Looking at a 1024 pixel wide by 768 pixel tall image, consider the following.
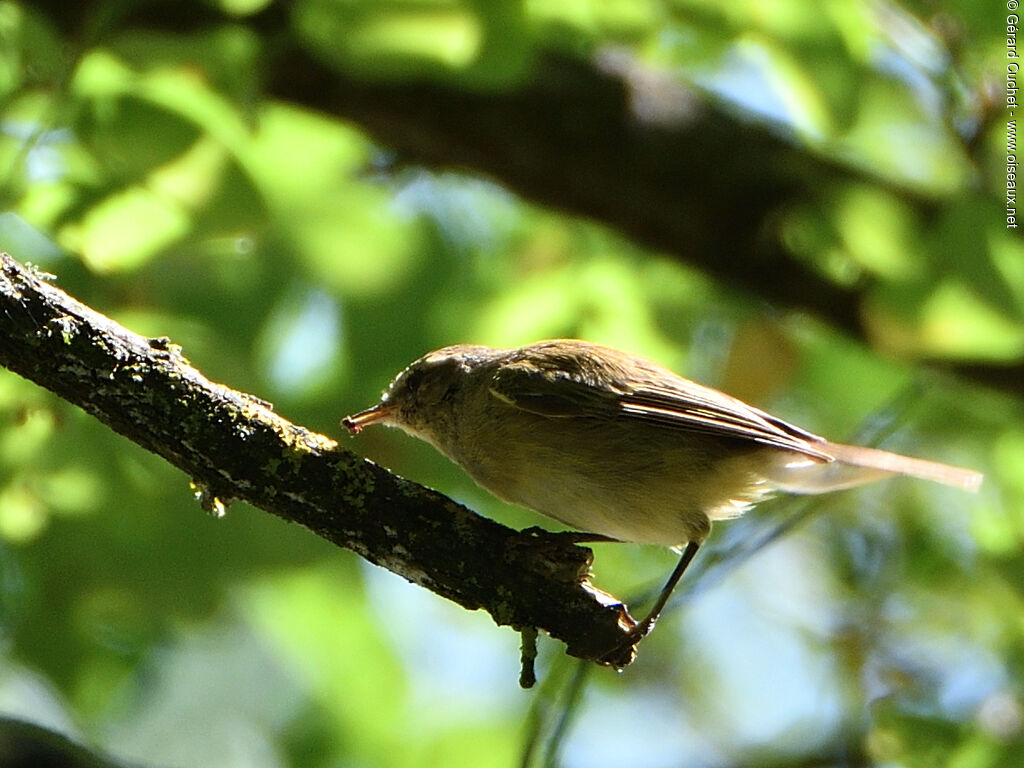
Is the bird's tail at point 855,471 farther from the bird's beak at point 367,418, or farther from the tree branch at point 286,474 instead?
the bird's beak at point 367,418

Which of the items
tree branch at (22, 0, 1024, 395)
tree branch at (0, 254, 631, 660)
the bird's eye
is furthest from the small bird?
tree branch at (22, 0, 1024, 395)

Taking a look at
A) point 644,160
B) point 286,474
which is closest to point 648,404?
point 286,474

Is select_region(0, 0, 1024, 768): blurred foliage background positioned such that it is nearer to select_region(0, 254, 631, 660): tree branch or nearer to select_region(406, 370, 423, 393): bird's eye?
select_region(406, 370, 423, 393): bird's eye

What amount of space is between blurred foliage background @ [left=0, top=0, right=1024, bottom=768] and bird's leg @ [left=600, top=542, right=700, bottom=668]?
17cm

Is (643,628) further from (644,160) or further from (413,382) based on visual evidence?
(644,160)

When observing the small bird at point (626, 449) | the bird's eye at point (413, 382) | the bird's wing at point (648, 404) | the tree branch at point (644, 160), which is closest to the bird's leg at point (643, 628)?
the small bird at point (626, 449)

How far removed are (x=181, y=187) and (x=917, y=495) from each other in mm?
4522

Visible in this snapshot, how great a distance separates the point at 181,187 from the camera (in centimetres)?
341

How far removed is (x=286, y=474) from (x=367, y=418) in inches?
61.0

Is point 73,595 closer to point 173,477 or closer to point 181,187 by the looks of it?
point 173,477

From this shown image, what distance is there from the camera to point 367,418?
4.38m

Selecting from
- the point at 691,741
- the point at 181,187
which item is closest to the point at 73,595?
the point at 181,187

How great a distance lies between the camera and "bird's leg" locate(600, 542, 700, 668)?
10.3 feet

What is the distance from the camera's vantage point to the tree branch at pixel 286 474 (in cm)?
266
